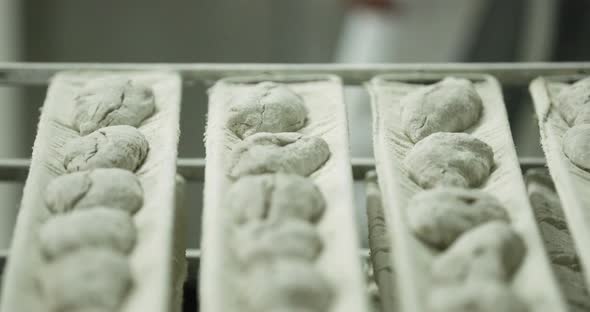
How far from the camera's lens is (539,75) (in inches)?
52.9

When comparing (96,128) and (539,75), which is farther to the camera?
(539,75)

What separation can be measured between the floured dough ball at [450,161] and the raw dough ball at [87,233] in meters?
0.44

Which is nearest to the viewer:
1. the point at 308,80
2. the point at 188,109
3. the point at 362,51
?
the point at 308,80

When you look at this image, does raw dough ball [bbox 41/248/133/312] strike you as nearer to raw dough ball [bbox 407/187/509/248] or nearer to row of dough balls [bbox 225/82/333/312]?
row of dough balls [bbox 225/82/333/312]

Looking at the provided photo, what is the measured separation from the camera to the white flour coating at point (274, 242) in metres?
0.94

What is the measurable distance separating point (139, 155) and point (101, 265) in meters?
0.26

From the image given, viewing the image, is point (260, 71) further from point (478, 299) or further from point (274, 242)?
point (478, 299)

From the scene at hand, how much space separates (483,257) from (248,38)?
2318 millimetres

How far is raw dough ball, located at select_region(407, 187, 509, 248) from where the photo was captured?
3.23 ft

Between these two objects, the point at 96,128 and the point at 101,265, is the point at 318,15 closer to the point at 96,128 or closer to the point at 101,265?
the point at 96,128

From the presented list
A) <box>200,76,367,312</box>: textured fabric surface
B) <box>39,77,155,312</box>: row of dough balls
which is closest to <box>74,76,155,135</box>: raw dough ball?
<box>39,77,155,312</box>: row of dough balls

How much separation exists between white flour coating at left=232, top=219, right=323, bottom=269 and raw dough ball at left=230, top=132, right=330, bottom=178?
123mm

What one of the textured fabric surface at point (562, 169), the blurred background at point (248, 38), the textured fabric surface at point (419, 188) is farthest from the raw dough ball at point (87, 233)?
the blurred background at point (248, 38)

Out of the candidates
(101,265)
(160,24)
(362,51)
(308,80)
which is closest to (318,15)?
(362,51)
